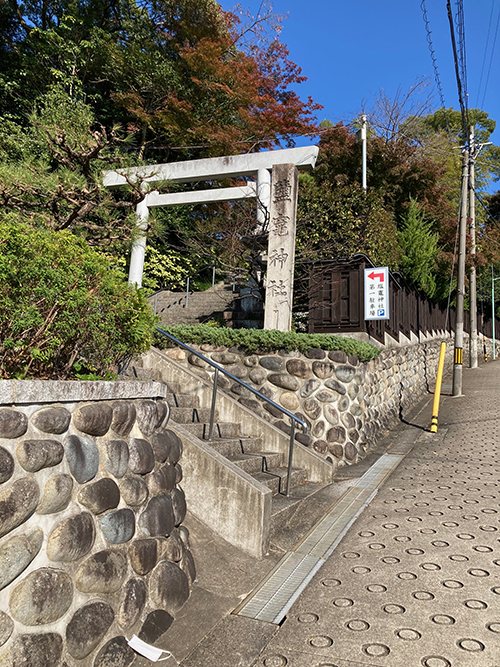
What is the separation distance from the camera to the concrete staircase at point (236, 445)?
5.05 meters

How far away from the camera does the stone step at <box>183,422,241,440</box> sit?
5.12m

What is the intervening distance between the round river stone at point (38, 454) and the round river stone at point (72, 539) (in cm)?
33

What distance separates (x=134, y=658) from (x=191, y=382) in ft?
12.2

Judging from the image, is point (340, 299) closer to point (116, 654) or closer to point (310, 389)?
point (310, 389)

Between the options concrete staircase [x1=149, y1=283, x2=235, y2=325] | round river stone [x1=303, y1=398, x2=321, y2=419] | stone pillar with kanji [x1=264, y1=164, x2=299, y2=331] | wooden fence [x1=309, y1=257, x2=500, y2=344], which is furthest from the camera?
concrete staircase [x1=149, y1=283, x2=235, y2=325]

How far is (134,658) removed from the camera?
8.66 ft

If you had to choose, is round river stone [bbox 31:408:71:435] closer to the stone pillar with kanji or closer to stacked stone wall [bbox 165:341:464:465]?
stacked stone wall [bbox 165:341:464:465]

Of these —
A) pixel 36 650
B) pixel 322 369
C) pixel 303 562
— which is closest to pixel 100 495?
pixel 36 650

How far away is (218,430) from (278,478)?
936 mm

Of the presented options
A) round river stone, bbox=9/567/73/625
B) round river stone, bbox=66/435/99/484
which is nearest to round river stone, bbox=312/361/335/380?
round river stone, bbox=66/435/99/484

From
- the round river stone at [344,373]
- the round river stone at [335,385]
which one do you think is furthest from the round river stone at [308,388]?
the round river stone at [344,373]

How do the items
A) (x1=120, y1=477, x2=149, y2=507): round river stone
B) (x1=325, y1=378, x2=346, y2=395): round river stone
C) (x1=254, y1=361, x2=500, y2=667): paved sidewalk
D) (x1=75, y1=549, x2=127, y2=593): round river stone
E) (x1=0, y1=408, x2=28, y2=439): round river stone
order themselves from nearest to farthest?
(x1=0, y1=408, x2=28, y2=439): round river stone
(x1=75, y1=549, x2=127, y2=593): round river stone
(x1=254, y1=361, x2=500, y2=667): paved sidewalk
(x1=120, y1=477, x2=149, y2=507): round river stone
(x1=325, y1=378, x2=346, y2=395): round river stone

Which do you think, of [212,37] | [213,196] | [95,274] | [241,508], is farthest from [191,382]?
[212,37]

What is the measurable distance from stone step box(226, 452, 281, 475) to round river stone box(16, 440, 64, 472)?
8.69 feet
